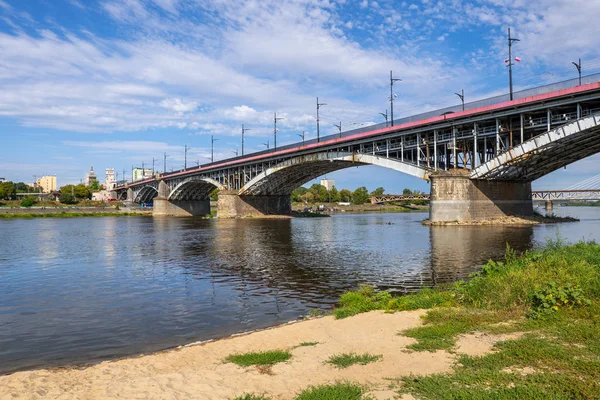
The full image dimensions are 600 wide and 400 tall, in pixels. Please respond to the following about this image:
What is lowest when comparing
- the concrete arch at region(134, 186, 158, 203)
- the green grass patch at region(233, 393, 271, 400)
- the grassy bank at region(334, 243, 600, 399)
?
the green grass patch at region(233, 393, 271, 400)

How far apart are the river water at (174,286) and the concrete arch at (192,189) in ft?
247

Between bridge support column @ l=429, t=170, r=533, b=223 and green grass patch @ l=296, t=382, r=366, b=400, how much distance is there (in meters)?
47.7

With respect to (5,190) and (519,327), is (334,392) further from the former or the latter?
(5,190)

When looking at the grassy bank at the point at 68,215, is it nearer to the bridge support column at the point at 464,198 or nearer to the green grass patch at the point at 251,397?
the bridge support column at the point at 464,198

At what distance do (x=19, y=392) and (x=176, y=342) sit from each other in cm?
402

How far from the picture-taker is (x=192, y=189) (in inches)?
4727

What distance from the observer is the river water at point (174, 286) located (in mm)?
11688

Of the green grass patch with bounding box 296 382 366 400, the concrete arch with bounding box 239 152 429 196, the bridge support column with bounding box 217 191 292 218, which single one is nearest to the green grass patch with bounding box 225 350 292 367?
the green grass patch with bounding box 296 382 366 400

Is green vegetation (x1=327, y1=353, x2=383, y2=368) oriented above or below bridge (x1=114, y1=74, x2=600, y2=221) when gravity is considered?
below

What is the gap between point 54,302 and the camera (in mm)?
16219

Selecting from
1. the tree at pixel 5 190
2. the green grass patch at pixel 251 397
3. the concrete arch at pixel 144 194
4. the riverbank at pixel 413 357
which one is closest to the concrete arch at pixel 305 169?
the riverbank at pixel 413 357

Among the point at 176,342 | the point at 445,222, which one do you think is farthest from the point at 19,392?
the point at 445,222

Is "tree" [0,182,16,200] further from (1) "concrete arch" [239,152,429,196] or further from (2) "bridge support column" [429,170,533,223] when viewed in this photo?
(2) "bridge support column" [429,170,533,223]

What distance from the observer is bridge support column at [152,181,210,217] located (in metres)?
120
